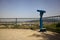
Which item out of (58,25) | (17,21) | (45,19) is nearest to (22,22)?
(17,21)

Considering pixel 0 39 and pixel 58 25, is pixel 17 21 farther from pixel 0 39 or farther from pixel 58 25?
pixel 0 39

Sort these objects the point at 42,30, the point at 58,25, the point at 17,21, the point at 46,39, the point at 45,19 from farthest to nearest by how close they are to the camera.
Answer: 1. the point at 17,21
2. the point at 45,19
3. the point at 58,25
4. the point at 42,30
5. the point at 46,39

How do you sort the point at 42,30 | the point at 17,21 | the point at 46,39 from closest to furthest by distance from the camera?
the point at 46,39 < the point at 42,30 < the point at 17,21

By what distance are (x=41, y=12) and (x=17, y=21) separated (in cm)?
651

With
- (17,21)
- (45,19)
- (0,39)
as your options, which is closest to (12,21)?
(17,21)

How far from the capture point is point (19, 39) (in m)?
5.80

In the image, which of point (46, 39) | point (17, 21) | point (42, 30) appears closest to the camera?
point (46, 39)

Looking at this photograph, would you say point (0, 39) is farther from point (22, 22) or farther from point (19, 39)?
point (22, 22)

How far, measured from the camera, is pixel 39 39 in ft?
18.7

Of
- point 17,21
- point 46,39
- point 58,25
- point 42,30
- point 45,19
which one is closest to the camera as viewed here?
point 46,39

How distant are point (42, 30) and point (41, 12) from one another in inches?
51.8

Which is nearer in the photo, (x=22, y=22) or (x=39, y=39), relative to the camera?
(x=39, y=39)

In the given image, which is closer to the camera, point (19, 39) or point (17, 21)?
point (19, 39)

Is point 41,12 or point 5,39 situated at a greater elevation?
point 41,12
